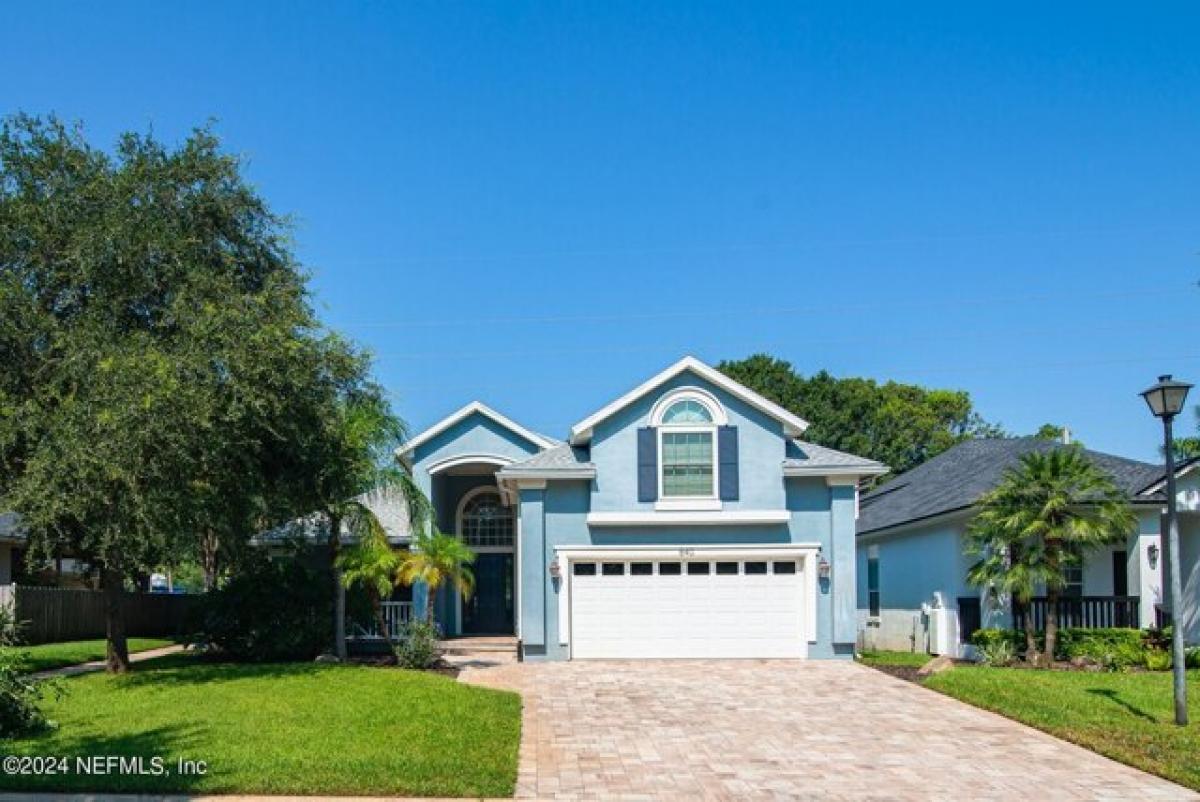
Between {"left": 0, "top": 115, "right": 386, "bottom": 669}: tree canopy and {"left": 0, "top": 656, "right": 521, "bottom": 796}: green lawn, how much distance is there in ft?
7.82

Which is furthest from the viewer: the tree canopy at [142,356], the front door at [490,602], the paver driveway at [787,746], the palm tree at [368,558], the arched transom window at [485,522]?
the arched transom window at [485,522]

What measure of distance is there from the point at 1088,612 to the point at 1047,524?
118 inches

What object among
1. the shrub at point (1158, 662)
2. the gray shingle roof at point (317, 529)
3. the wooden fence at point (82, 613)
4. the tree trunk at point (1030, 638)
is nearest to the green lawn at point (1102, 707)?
the shrub at point (1158, 662)

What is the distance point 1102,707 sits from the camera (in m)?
15.6

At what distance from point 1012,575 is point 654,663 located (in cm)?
693

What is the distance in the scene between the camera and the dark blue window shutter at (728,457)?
74.0 feet

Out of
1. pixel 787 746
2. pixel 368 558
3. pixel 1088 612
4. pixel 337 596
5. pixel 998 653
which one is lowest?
pixel 998 653

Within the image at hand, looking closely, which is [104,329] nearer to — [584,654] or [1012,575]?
[584,654]

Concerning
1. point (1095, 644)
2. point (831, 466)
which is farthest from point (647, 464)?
point (1095, 644)

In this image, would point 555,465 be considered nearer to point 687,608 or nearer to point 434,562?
point 434,562

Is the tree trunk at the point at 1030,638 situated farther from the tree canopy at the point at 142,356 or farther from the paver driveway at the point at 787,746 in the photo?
the tree canopy at the point at 142,356

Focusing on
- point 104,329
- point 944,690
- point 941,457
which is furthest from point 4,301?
point 941,457

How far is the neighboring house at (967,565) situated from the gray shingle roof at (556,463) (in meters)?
7.88

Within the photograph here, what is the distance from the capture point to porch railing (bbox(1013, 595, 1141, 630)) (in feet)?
71.8
